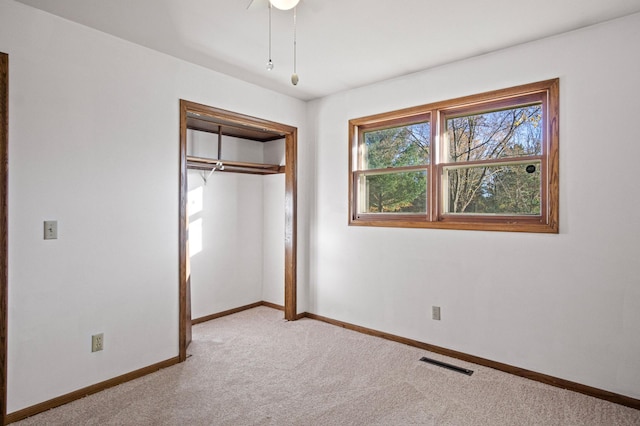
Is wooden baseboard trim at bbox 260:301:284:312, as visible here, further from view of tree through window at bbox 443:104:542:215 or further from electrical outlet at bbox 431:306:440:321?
view of tree through window at bbox 443:104:542:215

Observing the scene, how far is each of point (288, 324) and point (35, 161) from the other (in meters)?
2.75

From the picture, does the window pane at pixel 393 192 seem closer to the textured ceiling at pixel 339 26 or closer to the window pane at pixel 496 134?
the window pane at pixel 496 134

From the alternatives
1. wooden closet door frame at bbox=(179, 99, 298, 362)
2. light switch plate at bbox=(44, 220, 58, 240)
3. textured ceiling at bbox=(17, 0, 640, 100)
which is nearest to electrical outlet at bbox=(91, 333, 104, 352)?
wooden closet door frame at bbox=(179, 99, 298, 362)

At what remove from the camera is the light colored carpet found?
2242 mm

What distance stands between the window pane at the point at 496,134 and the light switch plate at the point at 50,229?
10.1 ft

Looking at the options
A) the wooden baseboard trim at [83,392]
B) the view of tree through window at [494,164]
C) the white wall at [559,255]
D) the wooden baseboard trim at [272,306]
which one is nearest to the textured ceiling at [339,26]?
the white wall at [559,255]

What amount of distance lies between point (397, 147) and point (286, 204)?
1.42 m

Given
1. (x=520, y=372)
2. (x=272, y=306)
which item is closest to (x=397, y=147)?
(x=520, y=372)

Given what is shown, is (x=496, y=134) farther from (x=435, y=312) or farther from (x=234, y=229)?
(x=234, y=229)

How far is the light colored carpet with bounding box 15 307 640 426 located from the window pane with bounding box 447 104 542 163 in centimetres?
174

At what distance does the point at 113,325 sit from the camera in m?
2.68

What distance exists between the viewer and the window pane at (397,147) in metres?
3.49

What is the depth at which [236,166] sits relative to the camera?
14.0 ft

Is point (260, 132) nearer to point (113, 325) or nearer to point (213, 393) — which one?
point (113, 325)
